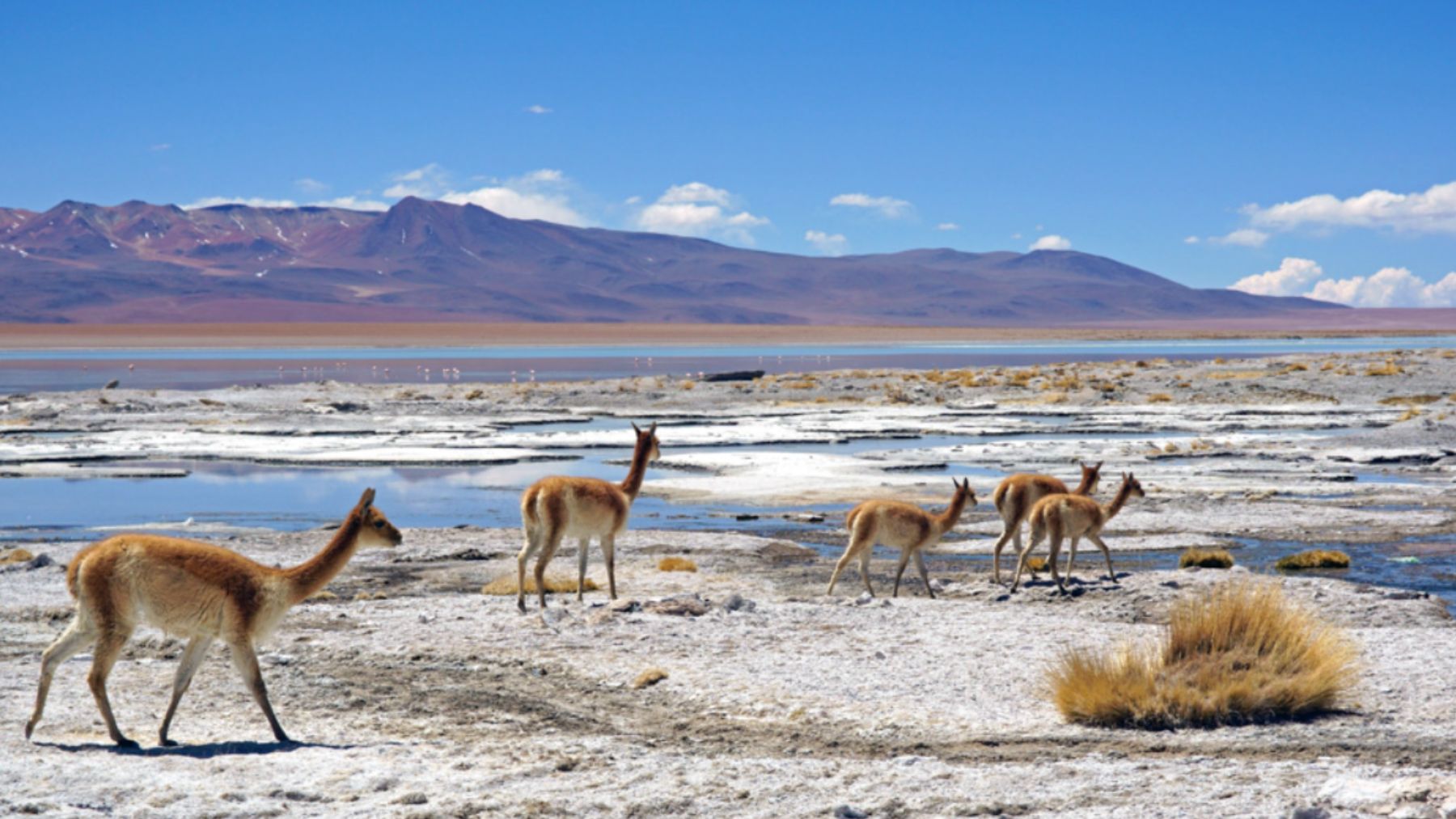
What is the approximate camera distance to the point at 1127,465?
24188mm

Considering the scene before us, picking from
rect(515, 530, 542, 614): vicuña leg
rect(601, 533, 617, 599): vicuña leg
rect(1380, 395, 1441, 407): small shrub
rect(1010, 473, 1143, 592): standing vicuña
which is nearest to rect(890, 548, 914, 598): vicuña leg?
rect(1010, 473, 1143, 592): standing vicuña

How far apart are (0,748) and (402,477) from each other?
16.8m

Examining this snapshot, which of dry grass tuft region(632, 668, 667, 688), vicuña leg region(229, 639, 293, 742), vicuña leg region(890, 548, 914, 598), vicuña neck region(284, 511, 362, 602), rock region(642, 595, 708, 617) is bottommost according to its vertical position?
dry grass tuft region(632, 668, 667, 688)

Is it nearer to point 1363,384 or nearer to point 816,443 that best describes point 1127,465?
point 816,443

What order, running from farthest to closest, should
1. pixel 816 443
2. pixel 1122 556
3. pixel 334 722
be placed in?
pixel 816 443, pixel 1122 556, pixel 334 722

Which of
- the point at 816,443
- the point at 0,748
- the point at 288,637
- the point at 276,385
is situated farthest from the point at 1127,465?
the point at 276,385

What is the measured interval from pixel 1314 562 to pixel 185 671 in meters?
10.3

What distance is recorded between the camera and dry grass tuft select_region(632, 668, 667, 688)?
29.4ft

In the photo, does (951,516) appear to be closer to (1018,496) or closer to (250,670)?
(1018,496)

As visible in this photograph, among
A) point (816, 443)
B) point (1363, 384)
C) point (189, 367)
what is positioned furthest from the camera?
point (189, 367)

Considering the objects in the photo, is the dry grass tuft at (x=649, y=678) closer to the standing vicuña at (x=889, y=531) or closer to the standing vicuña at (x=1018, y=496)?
the standing vicuña at (x=889, y=531)

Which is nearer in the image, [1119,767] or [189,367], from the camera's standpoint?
[1119,767]

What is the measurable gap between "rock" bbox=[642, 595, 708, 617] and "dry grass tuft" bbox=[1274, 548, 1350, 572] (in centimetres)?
594

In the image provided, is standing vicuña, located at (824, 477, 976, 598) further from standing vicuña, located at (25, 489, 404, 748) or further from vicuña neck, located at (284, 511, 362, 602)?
standing vicuña, located at (25, 489, 404, 748)
